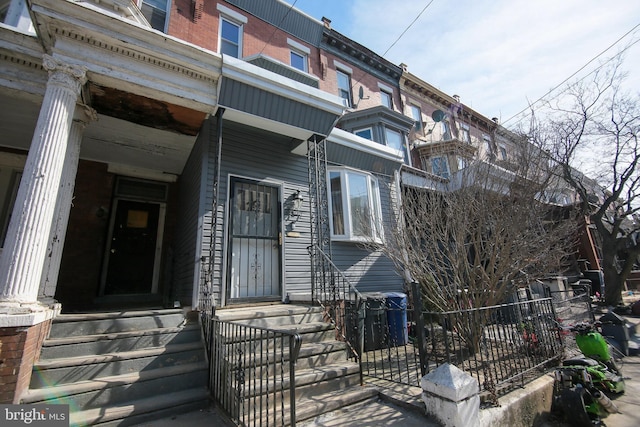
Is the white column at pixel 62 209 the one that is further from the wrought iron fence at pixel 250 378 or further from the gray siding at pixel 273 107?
the wrought iron fence at pixel 250 378

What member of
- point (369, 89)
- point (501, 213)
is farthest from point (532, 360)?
point (369, 89)

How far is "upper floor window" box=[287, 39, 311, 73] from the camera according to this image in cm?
1012

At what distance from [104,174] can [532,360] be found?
9.47 m

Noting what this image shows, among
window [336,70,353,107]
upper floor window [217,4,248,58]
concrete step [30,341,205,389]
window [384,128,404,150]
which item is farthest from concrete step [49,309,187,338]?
window [336,70,353,107]

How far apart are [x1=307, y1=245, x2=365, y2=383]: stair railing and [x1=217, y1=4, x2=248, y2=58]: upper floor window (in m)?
6.42

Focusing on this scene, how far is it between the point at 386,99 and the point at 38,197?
44.1 ft

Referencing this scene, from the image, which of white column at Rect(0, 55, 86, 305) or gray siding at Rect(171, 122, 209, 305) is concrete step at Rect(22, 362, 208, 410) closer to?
white column at Rect(0, 55, 86, 305)

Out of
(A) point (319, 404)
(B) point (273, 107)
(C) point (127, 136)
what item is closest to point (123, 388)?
(A) point (319, 404)

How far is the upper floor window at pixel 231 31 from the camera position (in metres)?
8.34

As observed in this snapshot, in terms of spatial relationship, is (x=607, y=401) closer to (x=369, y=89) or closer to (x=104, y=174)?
(x=104, y=174)

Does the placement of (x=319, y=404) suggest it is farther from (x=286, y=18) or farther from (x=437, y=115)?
(x=437, y=115)

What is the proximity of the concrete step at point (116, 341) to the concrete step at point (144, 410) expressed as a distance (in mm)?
789

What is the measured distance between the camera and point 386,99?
13906mm

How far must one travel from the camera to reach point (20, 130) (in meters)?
5.59
